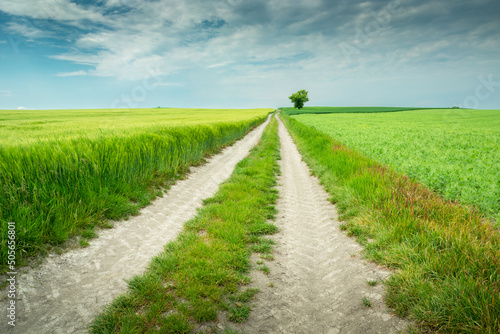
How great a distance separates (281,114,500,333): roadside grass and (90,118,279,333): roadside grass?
6.23 ft

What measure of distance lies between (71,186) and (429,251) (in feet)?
21.1

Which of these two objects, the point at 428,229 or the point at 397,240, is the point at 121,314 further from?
the point at 428,229

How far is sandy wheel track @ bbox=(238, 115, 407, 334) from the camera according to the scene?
9.56ft

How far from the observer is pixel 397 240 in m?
4.08

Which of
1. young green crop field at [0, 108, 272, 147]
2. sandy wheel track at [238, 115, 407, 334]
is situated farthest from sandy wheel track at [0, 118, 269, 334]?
young green crop field at [0, 108, 272, 147]

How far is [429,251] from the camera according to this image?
11.5 feet

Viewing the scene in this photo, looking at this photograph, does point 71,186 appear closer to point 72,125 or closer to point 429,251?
point 429,251

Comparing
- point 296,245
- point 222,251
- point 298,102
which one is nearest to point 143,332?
point 222,251

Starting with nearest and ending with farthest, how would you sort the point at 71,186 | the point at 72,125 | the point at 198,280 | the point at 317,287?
1. the point at 198,280
2. the point at 317,287
3. the point at 71,186
4. the point at 72,125

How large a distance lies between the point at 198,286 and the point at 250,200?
3.44 m

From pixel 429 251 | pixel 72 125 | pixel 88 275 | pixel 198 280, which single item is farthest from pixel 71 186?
pixel 72 125

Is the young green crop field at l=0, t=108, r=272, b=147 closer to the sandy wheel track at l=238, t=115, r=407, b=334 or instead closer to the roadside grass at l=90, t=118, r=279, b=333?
the roadside grass at l=90, t=118, r=279, b=333

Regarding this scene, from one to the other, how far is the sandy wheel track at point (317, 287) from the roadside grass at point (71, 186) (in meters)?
3.46

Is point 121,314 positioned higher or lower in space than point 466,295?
Result: lower
